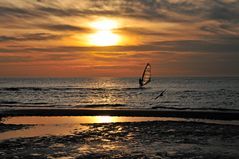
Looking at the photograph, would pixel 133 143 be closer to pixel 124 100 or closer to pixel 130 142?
pixel 130 142

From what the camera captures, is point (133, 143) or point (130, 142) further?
point (130, 142)

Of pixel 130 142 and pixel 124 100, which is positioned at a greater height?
pixel 130 142

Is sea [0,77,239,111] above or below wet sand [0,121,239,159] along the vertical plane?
below

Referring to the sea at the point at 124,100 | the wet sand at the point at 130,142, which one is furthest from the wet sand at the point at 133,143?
the sea at the point at 124,100

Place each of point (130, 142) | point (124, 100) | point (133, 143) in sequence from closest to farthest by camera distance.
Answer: point (133, 143)
point (130, 142)
point (124, 100)

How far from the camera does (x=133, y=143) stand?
18.0 meters

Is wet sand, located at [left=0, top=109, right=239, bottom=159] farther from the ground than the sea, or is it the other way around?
wet sand, located at [left=0, top=109, right=239, bottom=159]

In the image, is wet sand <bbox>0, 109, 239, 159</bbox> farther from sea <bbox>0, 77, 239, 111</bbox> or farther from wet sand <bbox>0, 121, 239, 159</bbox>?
sea <bbox>0, 77, 239, 111</bbox>

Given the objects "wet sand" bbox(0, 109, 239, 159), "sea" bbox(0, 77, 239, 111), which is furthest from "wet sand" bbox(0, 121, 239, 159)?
"sea" bbox(0, 77, 239, 111)

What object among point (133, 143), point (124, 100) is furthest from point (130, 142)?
point (124, 100)

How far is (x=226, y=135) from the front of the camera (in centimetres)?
2039

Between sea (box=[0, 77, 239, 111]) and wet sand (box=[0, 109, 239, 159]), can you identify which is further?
sea (box=[0, 77, 239, 111])

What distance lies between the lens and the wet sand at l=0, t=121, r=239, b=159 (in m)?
15.2

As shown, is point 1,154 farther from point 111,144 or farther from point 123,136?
point 123,136
